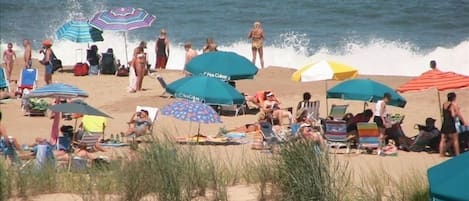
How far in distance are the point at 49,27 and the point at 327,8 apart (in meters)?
10.4

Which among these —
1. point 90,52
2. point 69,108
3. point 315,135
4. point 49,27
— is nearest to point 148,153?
point 315,135

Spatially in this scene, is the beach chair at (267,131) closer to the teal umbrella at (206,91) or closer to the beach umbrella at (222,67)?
the teal umbrella at (206,91)

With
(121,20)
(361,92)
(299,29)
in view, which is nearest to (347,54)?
(299,29)

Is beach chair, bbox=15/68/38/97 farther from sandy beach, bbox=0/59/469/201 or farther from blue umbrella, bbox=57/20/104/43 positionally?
blue umbrella, bbox=57/20/104/43

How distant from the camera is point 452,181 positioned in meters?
7.89

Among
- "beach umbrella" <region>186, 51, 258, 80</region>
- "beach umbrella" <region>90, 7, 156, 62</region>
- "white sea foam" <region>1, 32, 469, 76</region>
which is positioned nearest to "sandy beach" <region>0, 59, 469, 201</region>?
"beach umbrella" <region>186, 51, 258, 80</region>

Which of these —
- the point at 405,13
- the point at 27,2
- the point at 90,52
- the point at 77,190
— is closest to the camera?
the point at 77,190

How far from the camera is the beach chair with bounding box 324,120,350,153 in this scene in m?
14.3

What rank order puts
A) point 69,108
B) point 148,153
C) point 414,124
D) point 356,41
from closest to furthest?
point 148,153
point 69,108
point 414,124
point 356,41

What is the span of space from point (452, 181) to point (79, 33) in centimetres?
1652

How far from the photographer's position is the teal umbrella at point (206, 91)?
15.6 m

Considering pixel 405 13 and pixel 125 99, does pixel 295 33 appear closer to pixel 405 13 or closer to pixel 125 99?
pixel 405 13

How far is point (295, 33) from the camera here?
34.8 m

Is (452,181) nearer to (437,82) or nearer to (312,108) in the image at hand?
(437,82)
